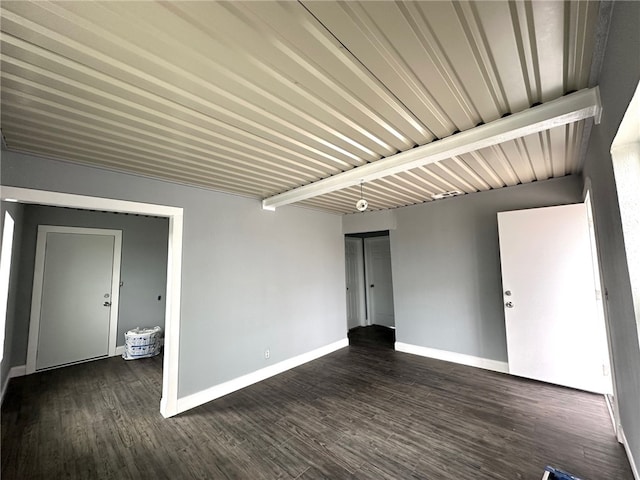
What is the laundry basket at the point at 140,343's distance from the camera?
14.1 ft

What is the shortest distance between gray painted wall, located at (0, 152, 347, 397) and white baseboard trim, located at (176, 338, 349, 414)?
2.6 inches

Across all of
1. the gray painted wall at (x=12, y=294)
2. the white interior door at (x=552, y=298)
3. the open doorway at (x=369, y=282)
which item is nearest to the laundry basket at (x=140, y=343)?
the gray painted wall at (x=12, y=294)

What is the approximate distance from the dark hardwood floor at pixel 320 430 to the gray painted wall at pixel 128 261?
1.21 m

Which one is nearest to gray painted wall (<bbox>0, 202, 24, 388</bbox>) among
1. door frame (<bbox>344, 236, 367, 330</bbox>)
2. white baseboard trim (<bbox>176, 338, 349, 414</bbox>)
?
white baseboard trim (<bbox>176, 338, 349, 414</bbox>)

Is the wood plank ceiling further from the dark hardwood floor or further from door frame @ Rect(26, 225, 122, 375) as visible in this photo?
door frame @ Rect(26, 225, 122, 375)

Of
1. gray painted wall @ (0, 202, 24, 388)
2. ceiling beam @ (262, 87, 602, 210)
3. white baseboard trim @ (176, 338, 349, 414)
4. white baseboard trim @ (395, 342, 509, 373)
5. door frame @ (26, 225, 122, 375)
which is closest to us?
ceiling beam @ (262, 87, 602, 210)

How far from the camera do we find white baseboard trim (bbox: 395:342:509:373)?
3.58m

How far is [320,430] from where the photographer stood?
7.92 feet

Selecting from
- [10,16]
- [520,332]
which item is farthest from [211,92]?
[520,332]

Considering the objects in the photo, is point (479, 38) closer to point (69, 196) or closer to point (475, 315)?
point (69, 196)

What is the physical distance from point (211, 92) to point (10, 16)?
2.52 feet

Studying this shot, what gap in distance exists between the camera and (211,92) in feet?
4.93

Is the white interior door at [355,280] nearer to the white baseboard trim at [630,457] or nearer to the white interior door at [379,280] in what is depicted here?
the white interior door at [379,280]

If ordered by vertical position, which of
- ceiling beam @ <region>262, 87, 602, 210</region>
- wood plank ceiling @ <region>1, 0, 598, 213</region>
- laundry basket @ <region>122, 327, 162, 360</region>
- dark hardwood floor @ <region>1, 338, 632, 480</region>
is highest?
wood plank ceiling @ <region>1, 0, 598, 213</region>
